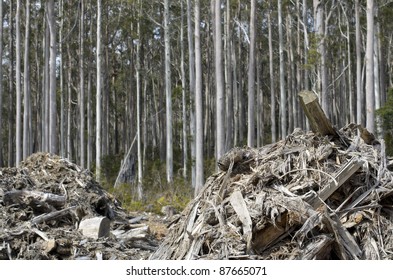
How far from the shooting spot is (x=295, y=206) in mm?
5062

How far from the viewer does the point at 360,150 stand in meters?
5.92

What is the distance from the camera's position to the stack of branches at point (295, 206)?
502 cm

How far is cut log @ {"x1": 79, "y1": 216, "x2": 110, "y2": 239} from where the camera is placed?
7.76 metres

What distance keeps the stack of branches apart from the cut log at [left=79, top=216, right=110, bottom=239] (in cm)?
206

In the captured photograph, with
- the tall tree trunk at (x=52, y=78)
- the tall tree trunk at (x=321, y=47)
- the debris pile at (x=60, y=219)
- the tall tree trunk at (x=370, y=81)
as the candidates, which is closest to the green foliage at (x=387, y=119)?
the tall tree trunk at (x=321, y=47)

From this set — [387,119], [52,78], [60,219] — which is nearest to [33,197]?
[60,219]

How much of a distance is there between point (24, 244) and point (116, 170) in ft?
57.2

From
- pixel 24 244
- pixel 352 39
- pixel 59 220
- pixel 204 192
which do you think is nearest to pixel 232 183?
pixel 204 192

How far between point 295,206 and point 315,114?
1.16 metres

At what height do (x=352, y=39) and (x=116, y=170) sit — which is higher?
(x=352, y=39)

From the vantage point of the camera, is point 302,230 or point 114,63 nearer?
point 302,230

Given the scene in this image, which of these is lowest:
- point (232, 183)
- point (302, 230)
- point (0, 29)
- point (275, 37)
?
point (302, 230)

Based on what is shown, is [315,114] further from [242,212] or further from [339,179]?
[242,212]

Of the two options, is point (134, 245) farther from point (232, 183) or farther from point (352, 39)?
point (352, 39)
